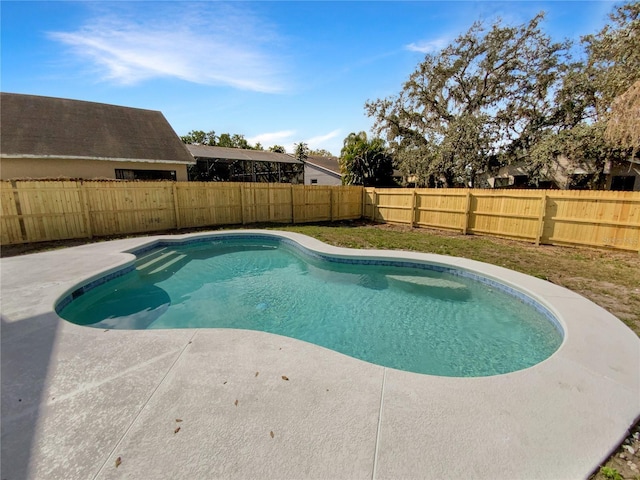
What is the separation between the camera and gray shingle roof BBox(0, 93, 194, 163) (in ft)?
41.4

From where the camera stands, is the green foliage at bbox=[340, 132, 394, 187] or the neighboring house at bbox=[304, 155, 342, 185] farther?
the neighboring house at bbox=[304, 155, 342, 185]

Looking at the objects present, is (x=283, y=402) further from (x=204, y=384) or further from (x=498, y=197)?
(x=498, y=197)

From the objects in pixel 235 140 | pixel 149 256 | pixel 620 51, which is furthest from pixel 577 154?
pixel 235 140

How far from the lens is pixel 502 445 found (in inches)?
76.6

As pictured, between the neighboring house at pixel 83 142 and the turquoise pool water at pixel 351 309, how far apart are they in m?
8.83

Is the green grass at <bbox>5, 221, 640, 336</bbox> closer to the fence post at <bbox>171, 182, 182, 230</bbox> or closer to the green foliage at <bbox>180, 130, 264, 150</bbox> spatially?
the fence post at <bbox>171, 182, 182, 230</bbox>

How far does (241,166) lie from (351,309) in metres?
22.7

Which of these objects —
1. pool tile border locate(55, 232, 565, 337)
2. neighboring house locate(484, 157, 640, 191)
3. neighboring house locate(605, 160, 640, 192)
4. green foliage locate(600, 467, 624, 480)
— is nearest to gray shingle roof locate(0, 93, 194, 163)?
pool tile border locate(55, 232, 565, 337)

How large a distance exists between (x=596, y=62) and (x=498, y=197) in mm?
8916

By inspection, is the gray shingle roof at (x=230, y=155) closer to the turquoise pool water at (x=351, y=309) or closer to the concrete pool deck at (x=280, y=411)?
the turquoise pool water at (x=351, y=309)

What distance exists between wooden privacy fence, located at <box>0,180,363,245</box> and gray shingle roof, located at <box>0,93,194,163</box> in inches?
191

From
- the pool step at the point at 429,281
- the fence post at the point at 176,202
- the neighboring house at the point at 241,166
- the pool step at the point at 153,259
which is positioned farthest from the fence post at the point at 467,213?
the neighboring house at the point at 241,166

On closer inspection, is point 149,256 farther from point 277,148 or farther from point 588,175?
point 277,148

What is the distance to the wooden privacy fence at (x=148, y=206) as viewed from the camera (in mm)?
8703
